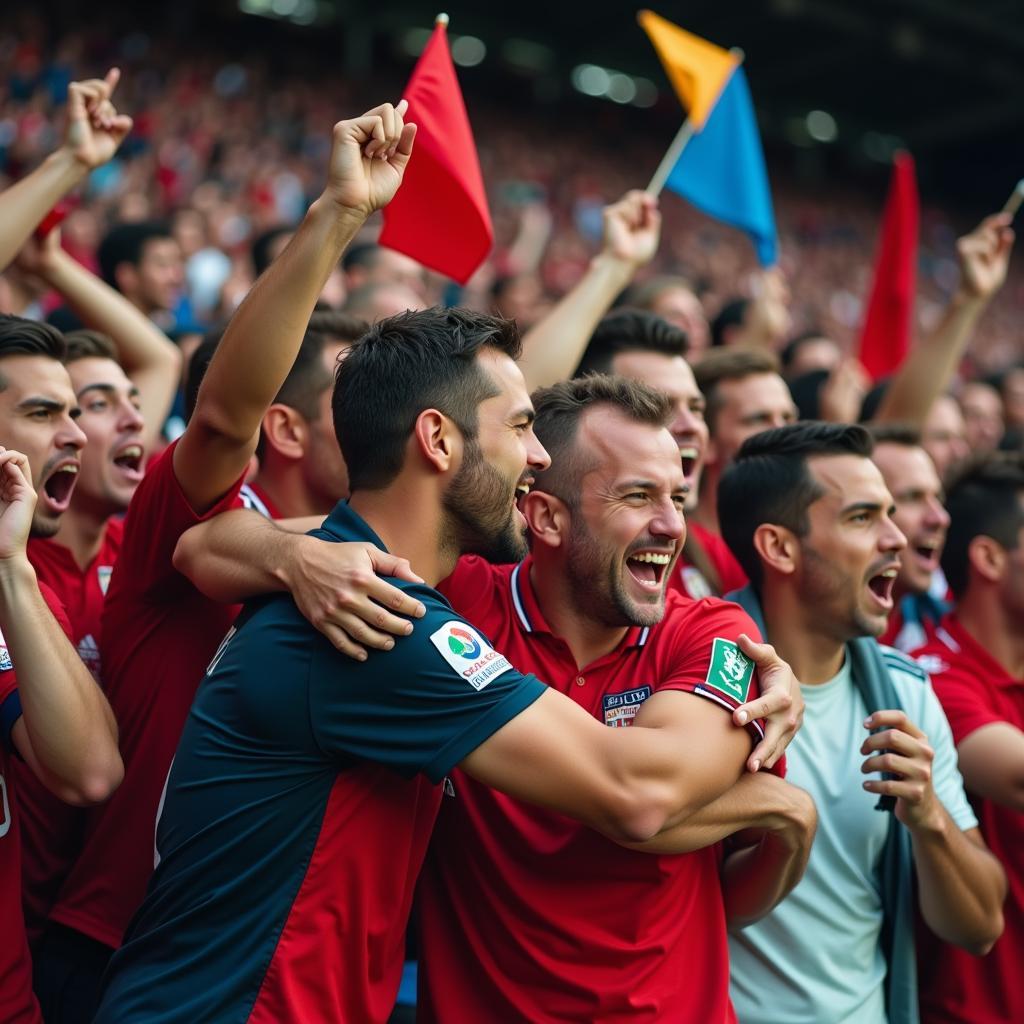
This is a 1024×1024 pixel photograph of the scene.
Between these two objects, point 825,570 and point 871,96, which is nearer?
point 825,570

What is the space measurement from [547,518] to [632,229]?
6.91ft

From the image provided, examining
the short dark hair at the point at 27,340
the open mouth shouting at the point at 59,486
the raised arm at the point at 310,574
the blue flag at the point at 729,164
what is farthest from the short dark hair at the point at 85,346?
the blue flag at the point at 729,164

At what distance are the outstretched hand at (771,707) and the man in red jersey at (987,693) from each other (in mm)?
1133

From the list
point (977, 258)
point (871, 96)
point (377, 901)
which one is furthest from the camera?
point (871, 96)

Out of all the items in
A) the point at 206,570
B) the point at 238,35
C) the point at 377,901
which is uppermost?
the point at 206,570

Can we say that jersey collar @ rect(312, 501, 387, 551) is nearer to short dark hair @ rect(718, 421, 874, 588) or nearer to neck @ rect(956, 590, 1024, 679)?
short dark hair @ rect(718, 421, 874, 588)

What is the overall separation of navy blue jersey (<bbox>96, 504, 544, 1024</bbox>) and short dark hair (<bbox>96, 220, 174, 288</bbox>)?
3970 millimetres

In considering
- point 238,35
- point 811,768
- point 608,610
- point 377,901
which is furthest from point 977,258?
point 238,35

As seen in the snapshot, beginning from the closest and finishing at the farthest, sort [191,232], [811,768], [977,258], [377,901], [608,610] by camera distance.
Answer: [377,901]
[608,610]
[811,768]
[977,258]
[191,232]

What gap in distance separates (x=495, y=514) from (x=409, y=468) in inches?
7.8

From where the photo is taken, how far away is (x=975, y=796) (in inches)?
148

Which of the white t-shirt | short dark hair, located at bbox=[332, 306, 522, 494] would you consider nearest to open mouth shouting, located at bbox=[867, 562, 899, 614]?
the white t-shirt

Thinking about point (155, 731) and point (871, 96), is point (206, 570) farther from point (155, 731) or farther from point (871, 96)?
point (871, 96)

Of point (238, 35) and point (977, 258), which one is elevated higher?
point (977, 258)
